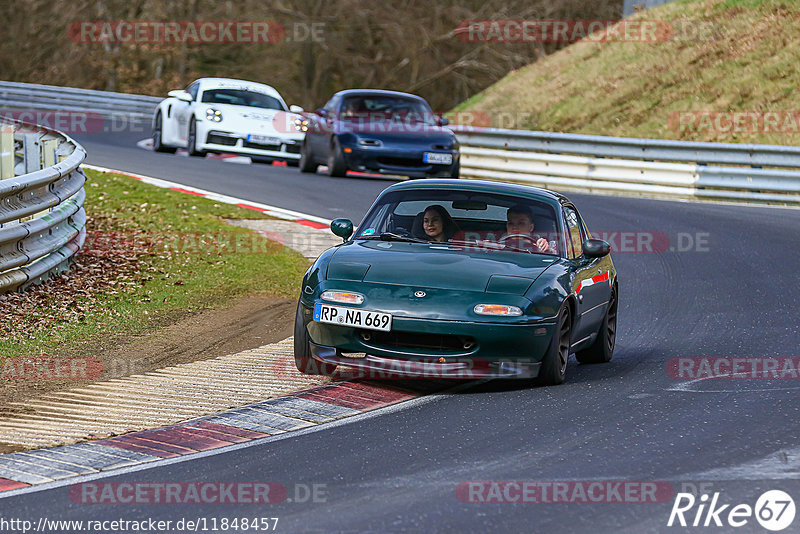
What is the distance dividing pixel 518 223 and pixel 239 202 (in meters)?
9.24

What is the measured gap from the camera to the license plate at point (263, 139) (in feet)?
75.9

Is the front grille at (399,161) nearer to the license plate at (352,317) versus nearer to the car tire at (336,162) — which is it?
the car tire at (336,162)

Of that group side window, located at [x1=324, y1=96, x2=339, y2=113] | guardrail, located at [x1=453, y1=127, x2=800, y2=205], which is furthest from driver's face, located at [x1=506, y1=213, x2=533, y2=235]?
side window, located at [x1=324, y1=96, x2=339, y2=113]

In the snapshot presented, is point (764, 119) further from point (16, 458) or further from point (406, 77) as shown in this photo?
point (406, 77)

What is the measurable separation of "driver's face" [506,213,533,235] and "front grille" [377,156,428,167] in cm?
1181

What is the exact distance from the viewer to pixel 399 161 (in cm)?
Answer: 2066

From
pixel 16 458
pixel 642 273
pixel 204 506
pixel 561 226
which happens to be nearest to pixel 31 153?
pixel 642 273

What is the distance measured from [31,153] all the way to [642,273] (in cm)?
737

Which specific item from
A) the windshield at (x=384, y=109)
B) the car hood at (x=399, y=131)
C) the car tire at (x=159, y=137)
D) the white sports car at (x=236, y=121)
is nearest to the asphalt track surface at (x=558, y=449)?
the car hood at (x=399, y=131)

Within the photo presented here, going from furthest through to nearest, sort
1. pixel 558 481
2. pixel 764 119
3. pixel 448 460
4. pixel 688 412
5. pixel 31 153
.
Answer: pixel 764 119
pixel 31 153
pixel 688 412
pixel 448 460
pixel 558 481

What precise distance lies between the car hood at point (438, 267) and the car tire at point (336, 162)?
12.9m

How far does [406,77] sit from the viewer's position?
156ft

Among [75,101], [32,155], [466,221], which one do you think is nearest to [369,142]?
[32,155]

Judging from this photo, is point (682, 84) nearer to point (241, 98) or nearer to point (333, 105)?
point (333, 105)
